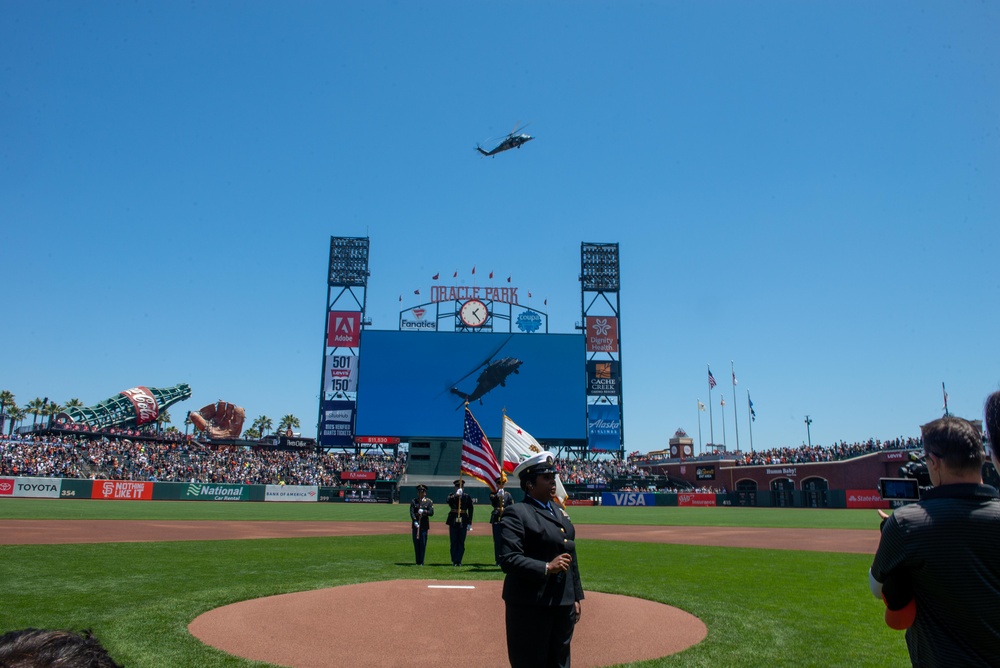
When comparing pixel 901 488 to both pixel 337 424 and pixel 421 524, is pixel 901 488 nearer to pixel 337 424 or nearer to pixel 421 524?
pixel 421 524

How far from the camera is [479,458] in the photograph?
14.0m

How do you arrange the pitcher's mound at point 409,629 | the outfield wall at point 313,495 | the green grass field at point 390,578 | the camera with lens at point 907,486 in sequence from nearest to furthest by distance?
the camera with lens at point 907,486 → the pitcher's mound at point 409,629 → the green grass field at point 390,578 → the outfield wall at point 313,495

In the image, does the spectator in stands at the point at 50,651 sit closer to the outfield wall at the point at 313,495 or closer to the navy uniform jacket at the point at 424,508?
the navy uniform jacket at the point at 424,508

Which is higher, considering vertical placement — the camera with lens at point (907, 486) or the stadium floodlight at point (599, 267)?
the stadium floodlight at point (599, 267)

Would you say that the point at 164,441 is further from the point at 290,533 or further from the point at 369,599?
the point at 369,599

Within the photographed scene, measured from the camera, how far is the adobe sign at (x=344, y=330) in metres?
72.9

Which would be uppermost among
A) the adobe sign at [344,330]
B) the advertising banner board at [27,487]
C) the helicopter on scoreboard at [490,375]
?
the adobe sign at [344,330]

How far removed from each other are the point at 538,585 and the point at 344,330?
232 feet

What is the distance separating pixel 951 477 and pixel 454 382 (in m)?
65.4

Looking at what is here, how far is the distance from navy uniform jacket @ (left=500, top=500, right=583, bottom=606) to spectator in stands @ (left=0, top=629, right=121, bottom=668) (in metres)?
3.20

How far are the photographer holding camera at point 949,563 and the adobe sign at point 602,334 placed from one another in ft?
237

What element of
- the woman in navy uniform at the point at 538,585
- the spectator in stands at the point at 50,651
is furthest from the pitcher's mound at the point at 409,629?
the spectator in stands at the point at 50,651

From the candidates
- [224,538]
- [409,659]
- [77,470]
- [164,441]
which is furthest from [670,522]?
[164,441]

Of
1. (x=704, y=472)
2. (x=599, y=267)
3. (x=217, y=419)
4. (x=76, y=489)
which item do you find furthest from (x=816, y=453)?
(x=217, y=419)
